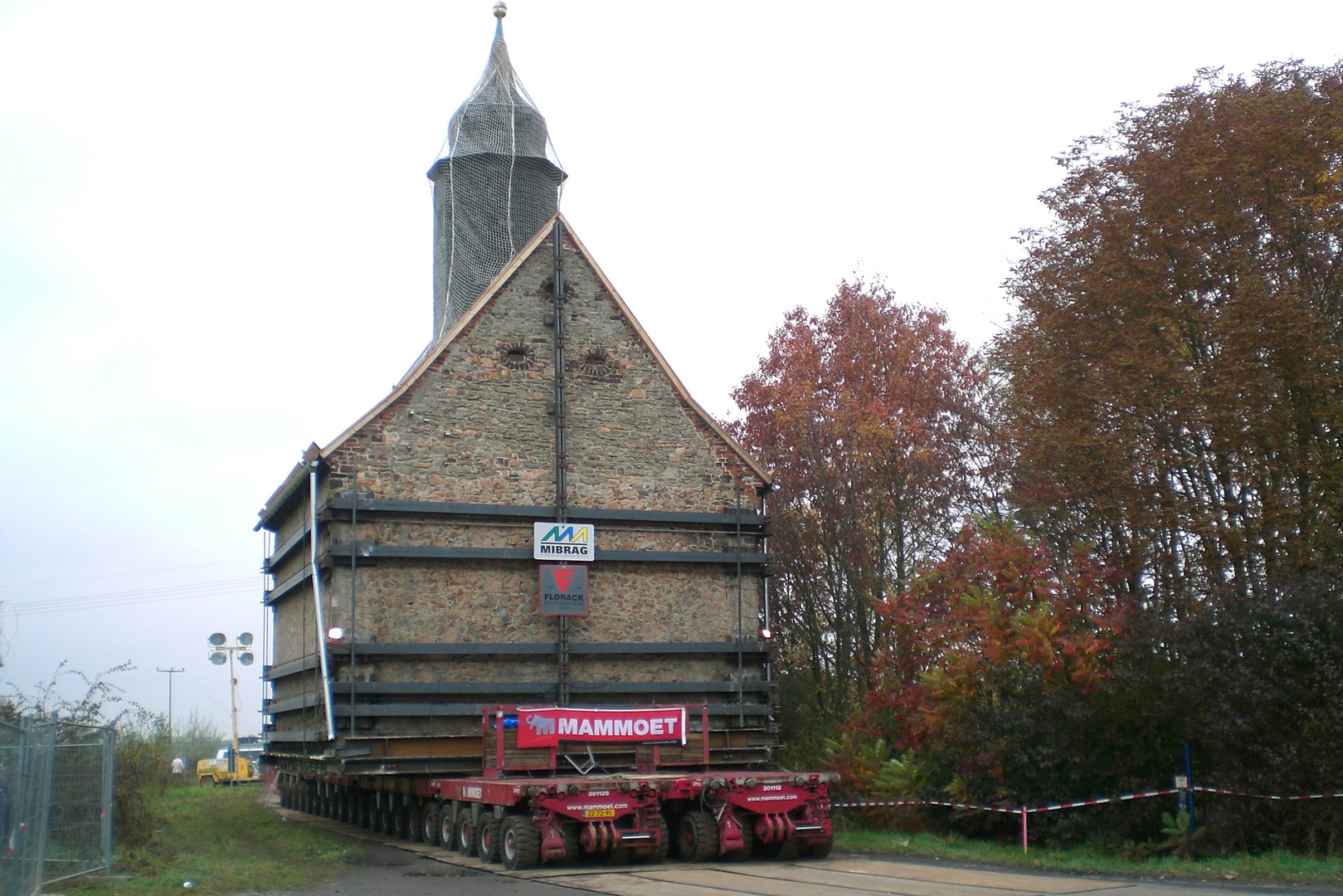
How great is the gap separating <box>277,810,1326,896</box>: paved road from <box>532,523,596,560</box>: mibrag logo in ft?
17.0

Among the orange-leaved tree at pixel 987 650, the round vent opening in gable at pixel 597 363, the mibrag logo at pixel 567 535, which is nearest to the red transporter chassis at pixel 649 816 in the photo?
the orange-leaved tree at pixel 987 650

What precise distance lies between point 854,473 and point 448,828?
14.0 m

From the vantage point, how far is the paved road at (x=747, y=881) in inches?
473

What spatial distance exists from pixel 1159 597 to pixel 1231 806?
625 centimetres

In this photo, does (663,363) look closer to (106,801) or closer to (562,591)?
(562,591)

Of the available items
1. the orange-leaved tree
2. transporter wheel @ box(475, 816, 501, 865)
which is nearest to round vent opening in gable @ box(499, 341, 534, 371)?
the orange-leaved tree

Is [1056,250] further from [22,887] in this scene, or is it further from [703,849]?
[22,887]

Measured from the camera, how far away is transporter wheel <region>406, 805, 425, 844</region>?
761 inches

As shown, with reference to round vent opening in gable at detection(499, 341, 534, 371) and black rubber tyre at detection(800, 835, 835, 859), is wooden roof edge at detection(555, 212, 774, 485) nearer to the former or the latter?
round vent opening in gable at detection(499, 341, 534, 371)

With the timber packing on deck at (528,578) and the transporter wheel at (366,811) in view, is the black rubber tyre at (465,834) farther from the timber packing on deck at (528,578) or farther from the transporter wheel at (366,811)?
the transporter wheel at (366,811)

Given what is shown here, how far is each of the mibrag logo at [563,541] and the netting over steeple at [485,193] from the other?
24.2 ft

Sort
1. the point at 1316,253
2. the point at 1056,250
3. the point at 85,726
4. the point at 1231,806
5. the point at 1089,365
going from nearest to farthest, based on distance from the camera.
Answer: the point at 85,726
the point at 1231,806
the point at 1316,253
the point at 1089,365
the point at 1056,250

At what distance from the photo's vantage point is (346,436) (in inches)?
746

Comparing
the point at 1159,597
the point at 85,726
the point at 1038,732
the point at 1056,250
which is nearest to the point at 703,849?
the point at 1038,732
